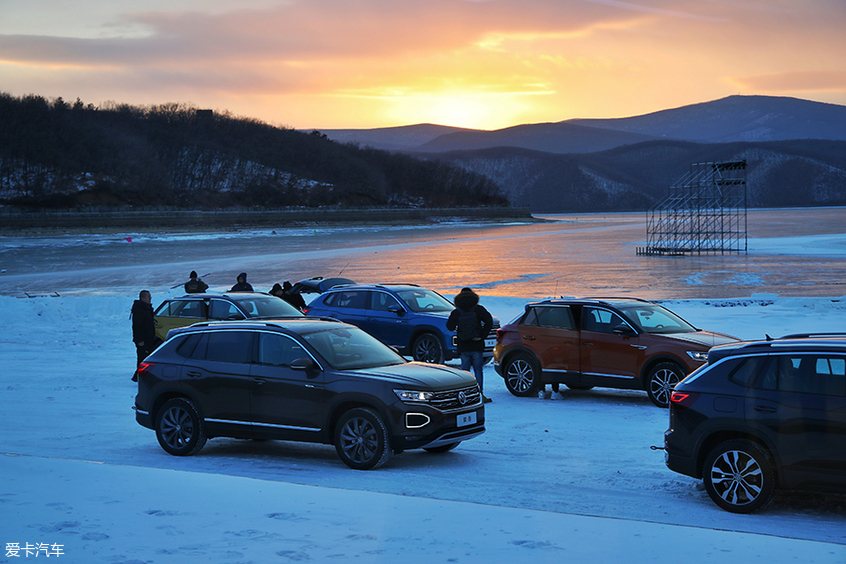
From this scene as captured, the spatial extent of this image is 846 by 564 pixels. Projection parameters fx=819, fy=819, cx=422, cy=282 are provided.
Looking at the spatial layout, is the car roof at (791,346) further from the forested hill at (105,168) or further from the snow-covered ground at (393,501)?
the forested hill at (105,168)

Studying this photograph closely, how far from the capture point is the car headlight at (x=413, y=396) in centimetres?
842

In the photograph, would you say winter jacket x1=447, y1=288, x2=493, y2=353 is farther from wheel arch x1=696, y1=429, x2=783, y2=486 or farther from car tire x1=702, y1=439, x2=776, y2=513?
car tire x1=702, y1=439, x2=776, y2=513

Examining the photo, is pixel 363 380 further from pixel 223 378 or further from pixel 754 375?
pixel 754 375

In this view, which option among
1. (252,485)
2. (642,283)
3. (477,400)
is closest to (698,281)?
(642,283)

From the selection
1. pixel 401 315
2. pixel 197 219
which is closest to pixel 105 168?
pixel 197 219

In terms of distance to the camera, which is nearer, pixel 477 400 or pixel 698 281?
pixel 477 400

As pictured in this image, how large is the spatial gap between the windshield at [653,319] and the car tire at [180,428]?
672cm

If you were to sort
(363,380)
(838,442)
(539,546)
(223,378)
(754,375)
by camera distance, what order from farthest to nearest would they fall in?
(223,378) → (363,380) → (754,375) → (838,442) → (539,546)

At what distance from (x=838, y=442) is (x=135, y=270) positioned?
50965 millimetres

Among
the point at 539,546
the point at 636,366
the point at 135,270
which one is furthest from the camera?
the point at 135,270

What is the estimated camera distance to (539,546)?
17.8 feet

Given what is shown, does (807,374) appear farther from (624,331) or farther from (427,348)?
(427,348)

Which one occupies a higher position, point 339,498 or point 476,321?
point 476,321

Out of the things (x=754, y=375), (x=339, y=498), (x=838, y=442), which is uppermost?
(x=754, y=375)
